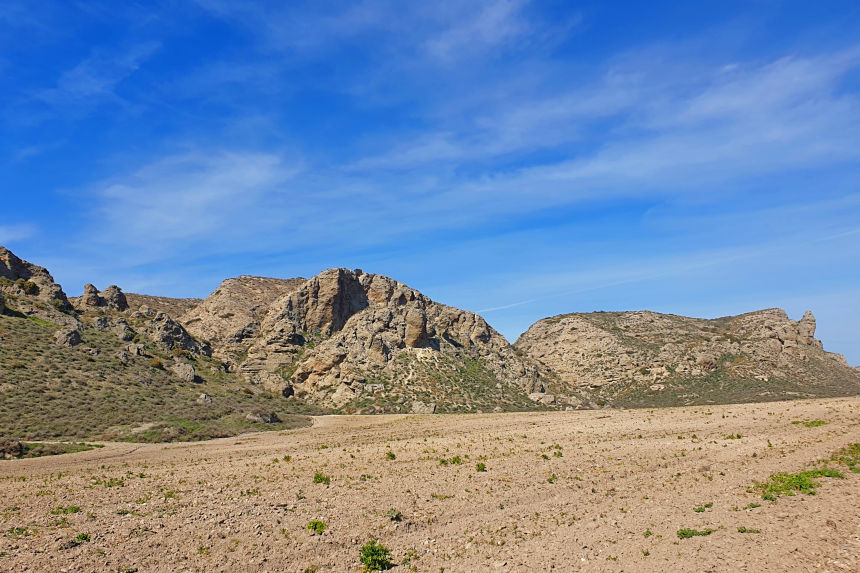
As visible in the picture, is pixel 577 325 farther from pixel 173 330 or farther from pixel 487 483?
pixel 487 483

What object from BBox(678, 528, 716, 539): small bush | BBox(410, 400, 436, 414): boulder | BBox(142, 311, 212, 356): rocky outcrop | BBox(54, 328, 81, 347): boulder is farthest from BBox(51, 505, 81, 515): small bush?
BBox(142, 311, 212, 356): rocky outcrop

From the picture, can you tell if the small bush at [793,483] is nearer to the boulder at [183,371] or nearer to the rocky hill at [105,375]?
the rocky hill at [105,375]

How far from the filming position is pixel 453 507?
18797mm

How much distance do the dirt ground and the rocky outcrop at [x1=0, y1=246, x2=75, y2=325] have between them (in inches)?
1514

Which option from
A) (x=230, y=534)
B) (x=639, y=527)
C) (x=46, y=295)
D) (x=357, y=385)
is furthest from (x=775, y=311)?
(x=46, y=295)

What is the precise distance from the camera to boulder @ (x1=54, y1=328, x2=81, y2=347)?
56.8m

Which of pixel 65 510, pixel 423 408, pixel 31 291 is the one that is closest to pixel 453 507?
pixel 65 510

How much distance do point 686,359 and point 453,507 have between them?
266ft

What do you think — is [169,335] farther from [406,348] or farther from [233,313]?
[406,348]

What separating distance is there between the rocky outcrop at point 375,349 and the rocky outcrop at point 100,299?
20.3 m

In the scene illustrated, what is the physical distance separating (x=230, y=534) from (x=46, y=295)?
69262 millimetres

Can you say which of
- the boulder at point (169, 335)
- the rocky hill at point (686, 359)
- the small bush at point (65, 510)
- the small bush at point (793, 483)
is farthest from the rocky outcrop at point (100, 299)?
the small bush at point (793, 483)

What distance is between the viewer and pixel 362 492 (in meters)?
21.1

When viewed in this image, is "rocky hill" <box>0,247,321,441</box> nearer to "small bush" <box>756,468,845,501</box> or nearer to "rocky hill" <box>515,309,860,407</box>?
"small bush" <box>756,468,845,501</box>
